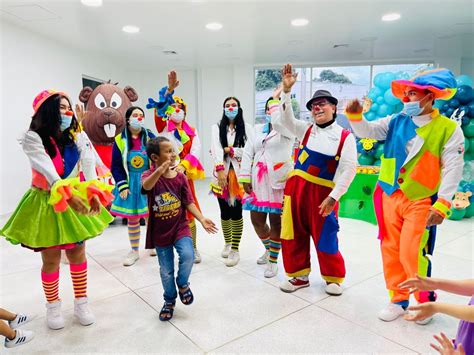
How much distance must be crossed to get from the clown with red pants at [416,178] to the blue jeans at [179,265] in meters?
1.25

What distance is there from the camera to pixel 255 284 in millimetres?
2867

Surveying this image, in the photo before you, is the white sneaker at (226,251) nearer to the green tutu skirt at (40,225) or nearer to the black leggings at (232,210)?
the black leggings at (232,210)

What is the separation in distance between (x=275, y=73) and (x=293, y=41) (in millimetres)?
2528

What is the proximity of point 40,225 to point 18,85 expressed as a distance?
14.6 ft

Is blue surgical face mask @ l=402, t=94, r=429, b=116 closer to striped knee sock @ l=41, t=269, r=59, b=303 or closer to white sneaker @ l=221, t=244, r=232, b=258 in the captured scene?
white sneaker @ l=221, t=244, r=232, b=258

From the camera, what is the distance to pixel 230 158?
323 centimetres

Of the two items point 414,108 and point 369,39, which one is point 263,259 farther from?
point 369,39

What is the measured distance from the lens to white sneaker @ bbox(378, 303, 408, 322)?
7.48ft

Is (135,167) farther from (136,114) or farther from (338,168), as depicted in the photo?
(338,168)

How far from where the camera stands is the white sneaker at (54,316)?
87.2 inches

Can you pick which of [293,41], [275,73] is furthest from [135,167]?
[275,73]

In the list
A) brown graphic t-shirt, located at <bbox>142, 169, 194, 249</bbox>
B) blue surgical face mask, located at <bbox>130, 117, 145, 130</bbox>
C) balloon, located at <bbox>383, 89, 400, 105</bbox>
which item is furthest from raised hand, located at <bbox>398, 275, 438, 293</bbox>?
balloon, located at <bbox>383, 89, 400, 105</bbox>

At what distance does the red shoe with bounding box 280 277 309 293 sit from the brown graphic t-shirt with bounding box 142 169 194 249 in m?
0.91

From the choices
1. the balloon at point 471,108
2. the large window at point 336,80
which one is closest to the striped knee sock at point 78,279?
the balloon at point 471,108
